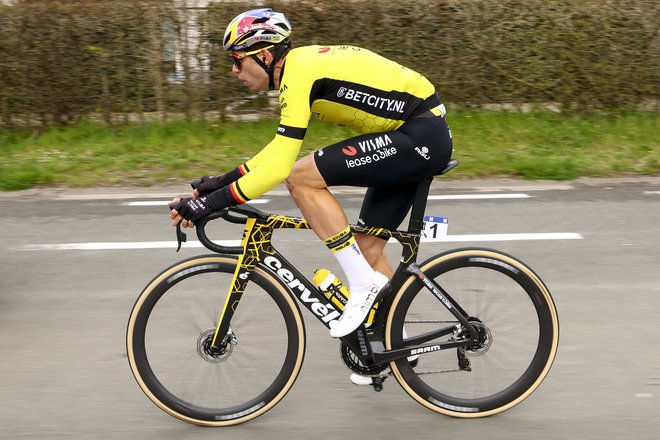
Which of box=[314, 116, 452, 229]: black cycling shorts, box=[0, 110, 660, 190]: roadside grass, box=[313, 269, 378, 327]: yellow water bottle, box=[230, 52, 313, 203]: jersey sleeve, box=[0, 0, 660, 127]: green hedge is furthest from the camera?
box=[0, 0, 660, 127]: green hedge

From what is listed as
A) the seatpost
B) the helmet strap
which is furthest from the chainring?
the helmet strap

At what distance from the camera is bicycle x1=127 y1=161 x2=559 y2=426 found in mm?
4016

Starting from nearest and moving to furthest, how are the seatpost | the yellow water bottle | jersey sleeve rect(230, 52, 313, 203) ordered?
1. jersey sleeve rect(230, 52, 313, 203)
2. the seatpost
3. the yellow water bottle

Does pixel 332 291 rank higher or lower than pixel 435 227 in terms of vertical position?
lower

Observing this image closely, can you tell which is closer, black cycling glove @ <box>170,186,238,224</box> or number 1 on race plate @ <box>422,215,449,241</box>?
black cycling glove @ <box>170,186,238,224</box>

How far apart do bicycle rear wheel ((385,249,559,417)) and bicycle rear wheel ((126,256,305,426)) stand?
507 mm

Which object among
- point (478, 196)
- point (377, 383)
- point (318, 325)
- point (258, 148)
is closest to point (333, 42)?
point (258, 148)

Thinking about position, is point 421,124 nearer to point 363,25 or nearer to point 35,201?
point 35,201

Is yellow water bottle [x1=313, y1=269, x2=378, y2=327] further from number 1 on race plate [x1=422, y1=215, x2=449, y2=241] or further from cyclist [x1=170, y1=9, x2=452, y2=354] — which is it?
number 1 on race plate [x1=422, y1=215, x2=449, y2=241]

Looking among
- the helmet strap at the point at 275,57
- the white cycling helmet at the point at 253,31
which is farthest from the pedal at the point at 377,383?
the white cycling helmet at the point at 253,31

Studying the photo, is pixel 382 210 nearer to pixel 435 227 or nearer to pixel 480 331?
pixel 435 227

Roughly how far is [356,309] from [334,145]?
73 cm

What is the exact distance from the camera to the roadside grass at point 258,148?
908 centimetres

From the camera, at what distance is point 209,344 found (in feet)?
13.6
